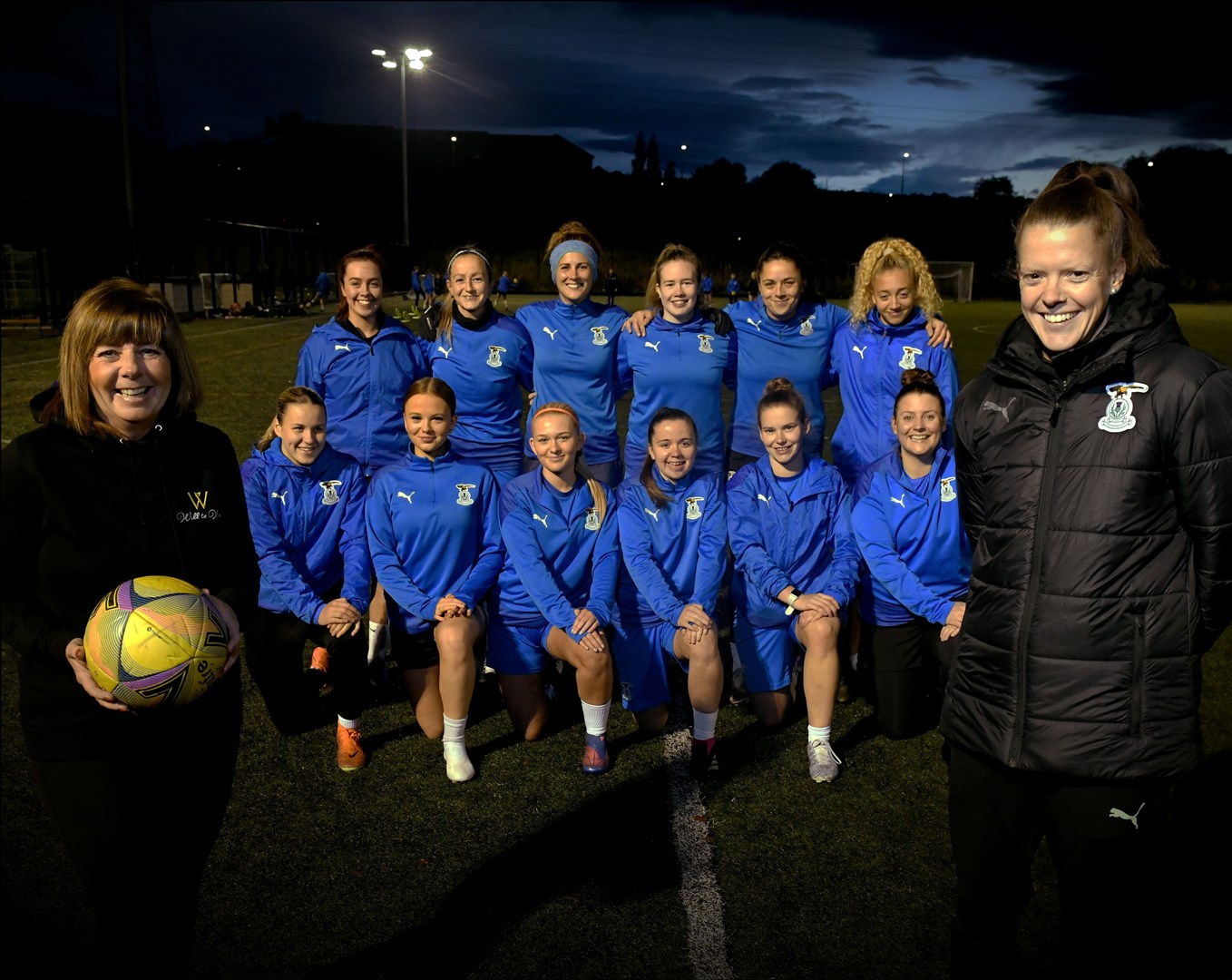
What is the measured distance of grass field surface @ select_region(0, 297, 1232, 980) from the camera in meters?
2.91

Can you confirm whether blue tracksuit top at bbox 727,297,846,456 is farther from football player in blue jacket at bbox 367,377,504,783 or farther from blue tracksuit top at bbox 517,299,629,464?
football player in blue jacket at bbox 367,377,504,783

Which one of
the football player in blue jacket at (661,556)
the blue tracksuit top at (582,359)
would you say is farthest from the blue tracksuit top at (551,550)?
the blue tracksuit top at (582,359)

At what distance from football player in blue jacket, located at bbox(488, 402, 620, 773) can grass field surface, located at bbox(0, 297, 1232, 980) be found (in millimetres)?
348

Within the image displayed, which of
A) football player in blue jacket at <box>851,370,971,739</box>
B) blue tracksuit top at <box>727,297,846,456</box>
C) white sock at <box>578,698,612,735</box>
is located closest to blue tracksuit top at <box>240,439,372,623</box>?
white sock at <box>578,698,612,735</box>

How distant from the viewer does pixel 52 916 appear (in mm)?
3045

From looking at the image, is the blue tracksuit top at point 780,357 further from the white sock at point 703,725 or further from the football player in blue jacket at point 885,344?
the white sock at point 703,725

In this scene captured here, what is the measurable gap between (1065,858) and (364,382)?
4248 mm

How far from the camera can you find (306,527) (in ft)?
14.8

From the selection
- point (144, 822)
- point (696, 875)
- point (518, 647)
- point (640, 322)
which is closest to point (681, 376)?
point (640, 322)

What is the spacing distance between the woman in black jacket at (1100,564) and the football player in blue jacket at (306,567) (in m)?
2.82

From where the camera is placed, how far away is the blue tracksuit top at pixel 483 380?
5.39m

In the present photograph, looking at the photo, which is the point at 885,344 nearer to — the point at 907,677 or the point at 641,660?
the point at 907,677

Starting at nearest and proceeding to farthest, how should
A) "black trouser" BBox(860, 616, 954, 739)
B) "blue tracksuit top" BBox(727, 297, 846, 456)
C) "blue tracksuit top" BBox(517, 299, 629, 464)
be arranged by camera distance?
"black trouser" BBox(860, 616, 954, 739), "blue tracksuit top" BBox(727, 297, 846, 456), "blue tracksuit top" BBox(517, 299, 629, 464)

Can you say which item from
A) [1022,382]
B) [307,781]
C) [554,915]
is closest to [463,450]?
[307,781]
